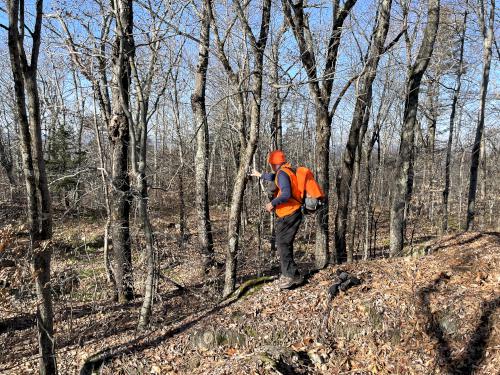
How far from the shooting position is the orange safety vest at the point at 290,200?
5340mm

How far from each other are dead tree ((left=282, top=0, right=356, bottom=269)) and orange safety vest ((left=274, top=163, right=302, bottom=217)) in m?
1.45

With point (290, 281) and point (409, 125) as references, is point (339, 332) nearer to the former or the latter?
point (290, 281)

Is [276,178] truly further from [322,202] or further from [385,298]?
[385,298]

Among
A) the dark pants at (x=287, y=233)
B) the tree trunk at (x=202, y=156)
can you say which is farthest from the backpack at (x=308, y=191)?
the tree trunk at (x=202, y=156)

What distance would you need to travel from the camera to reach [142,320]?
5.63 metres

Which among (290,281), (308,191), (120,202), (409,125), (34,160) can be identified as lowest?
(290,281)

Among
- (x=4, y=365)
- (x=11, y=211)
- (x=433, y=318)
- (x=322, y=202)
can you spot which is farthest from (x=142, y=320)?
(x=11, y=211)

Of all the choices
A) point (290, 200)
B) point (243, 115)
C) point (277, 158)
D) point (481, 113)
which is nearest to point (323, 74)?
point (243, 115)

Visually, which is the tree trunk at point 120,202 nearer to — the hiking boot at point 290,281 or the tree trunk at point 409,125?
the hiking boot at point 290,281

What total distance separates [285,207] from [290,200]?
0.44ft

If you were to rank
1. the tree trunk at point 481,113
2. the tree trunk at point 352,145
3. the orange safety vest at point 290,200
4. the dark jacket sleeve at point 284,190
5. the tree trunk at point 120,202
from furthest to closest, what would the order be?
1. the tree trunk at point 481,113
2. the tree trunk at point 120,202
3. the tree trunk at point 352,145
4. the orange safety vest at point 290,200
5. the dark jacket sleeve at point 284,190

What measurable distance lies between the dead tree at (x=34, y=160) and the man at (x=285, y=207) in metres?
2.87

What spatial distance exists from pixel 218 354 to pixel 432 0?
8.16 meters

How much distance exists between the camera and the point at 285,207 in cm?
547
